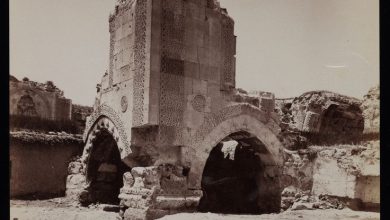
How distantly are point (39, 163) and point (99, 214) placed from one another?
3.95m

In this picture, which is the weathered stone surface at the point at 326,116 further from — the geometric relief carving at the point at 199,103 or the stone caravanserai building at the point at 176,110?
the geometric relief carving at the point at 199,103

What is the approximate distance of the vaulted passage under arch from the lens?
10.2m

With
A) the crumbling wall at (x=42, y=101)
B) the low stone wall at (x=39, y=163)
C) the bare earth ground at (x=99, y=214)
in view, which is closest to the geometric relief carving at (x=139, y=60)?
the bare earth ground at (x=99, y=214)

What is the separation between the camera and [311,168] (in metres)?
10.8

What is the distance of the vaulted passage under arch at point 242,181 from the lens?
10.2 metres

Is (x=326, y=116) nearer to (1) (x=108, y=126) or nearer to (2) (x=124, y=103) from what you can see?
(1) (x=108, y=126)

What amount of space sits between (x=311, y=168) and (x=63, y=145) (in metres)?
7.88

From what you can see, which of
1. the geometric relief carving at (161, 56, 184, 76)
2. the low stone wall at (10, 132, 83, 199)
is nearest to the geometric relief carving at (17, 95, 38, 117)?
the low stone wall at (10, 132, 83, 199)

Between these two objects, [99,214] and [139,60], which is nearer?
[139,60]

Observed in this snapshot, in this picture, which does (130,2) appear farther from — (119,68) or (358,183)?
(358,183)

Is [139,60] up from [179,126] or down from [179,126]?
up

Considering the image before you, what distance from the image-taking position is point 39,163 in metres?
13.0

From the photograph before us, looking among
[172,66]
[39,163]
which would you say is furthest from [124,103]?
[39,163]

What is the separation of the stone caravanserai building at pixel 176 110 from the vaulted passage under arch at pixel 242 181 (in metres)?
0.03
